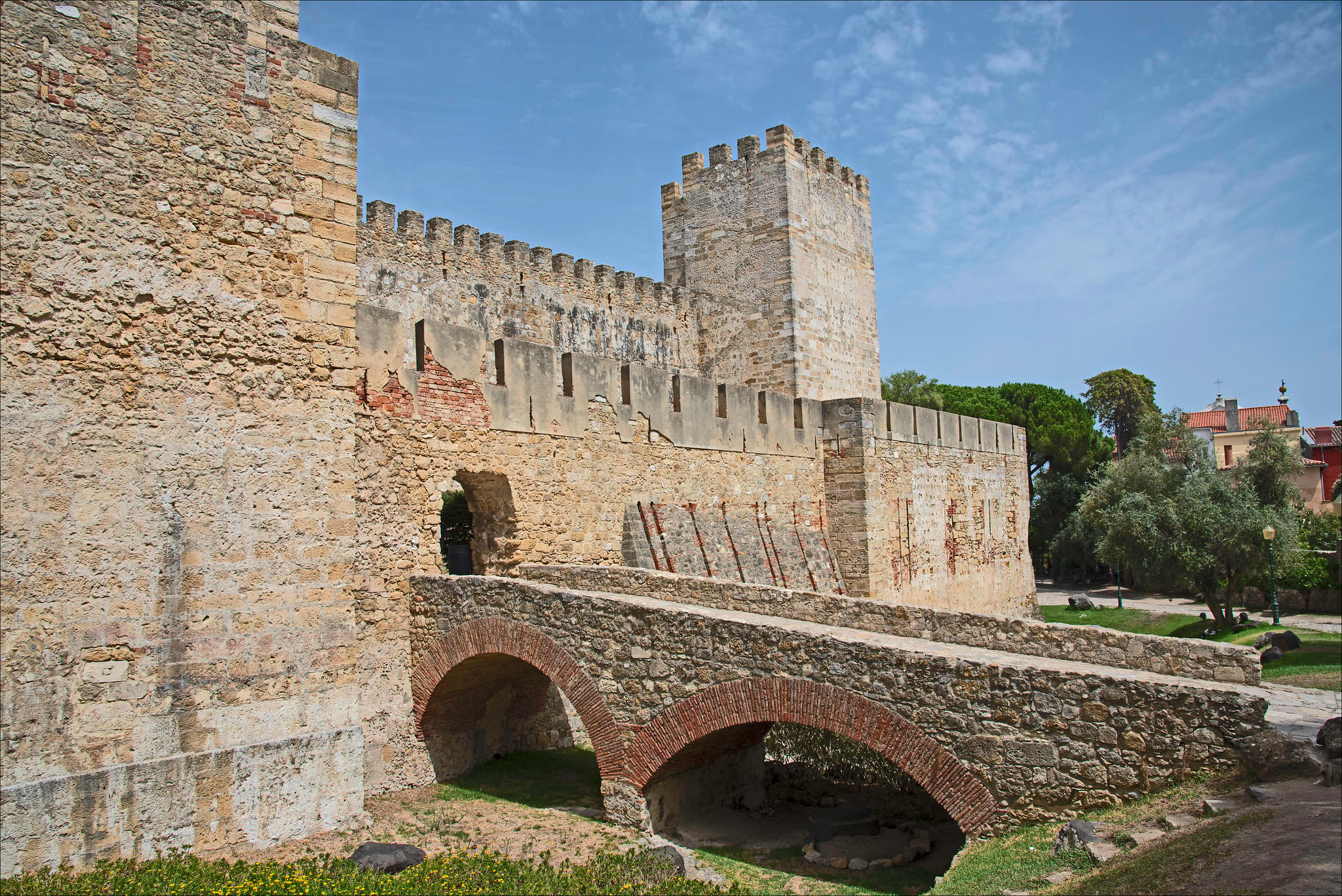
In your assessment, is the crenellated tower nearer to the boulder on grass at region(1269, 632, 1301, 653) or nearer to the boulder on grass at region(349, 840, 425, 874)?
the boulder on grass at region(1269, 632, 1301, 653)

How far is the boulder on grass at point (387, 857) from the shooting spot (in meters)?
6.63

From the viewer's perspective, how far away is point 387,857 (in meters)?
6.74

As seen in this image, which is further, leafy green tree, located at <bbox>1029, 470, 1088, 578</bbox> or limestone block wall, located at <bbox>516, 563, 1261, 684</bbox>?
leafy green tree, located at <bbox>1029, 470, 1088, 578</bbox>

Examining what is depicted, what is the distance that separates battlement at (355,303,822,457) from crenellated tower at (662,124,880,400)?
420 cm

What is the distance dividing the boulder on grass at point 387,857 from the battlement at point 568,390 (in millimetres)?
4673

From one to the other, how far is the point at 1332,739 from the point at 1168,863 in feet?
6.23

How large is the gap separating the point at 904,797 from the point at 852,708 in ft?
11.7

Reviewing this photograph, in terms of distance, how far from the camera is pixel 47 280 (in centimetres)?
626

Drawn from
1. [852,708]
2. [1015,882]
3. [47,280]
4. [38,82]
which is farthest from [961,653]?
[38,82]

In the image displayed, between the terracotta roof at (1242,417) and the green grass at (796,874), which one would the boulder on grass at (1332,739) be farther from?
the terracotta roof at (1242,417)

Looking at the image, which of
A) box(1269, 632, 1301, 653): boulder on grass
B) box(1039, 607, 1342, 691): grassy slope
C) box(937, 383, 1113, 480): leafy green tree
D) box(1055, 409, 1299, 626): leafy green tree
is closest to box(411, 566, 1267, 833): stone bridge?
box(1039, 607, 1342, 691): grassy slope

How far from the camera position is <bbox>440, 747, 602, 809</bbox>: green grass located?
9.31 metres

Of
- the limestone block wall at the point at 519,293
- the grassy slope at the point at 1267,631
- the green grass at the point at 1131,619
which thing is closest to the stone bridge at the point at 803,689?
the grassy slope at the point at 1267,631

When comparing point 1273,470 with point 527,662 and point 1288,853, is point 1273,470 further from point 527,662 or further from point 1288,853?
point 1288,853
